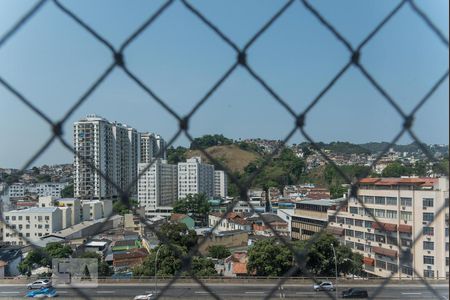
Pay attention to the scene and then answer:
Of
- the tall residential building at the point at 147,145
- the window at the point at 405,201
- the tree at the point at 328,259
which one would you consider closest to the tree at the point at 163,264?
the tree at the point at 328,259

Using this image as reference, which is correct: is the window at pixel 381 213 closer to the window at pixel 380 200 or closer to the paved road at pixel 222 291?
the window at pixel 380 200

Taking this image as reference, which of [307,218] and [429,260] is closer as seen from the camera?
[429,260]

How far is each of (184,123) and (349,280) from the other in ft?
18.4

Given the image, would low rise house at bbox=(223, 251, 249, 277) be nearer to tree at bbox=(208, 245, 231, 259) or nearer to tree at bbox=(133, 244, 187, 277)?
tree at bbox=(208, 245, 231, 259)

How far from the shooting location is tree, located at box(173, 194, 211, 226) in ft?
52.0

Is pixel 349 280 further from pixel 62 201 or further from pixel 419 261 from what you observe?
pixel 62 201

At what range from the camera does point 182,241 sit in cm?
702

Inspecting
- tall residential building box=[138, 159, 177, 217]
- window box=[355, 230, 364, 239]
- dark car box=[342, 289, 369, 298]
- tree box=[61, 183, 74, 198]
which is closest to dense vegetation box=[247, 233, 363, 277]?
window box=[355, 230, 364, 239]

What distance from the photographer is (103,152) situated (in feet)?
44.2

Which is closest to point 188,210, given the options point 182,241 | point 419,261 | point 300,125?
point 182,241

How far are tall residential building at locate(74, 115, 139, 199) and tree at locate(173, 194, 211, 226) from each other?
212cm

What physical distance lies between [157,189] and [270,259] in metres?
13.2

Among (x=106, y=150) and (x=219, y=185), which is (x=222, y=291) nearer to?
(x=106, y=150)

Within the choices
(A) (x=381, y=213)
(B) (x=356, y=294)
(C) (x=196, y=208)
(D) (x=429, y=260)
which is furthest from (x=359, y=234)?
(C) (x=196, y=208)
